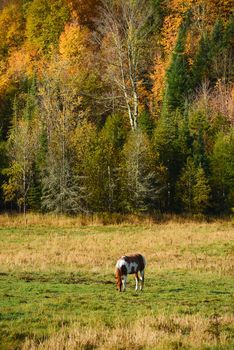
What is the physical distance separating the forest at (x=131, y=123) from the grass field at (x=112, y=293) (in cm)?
1125

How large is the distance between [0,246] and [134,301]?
61.8 ft

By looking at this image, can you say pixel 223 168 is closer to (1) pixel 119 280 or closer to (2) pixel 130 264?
(2) pixel 130 264

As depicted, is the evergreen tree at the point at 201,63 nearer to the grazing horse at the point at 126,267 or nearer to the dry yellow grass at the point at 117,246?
the dry yellow grass at the point at 117,246

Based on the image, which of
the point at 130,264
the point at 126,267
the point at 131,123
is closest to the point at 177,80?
the point at 131,123

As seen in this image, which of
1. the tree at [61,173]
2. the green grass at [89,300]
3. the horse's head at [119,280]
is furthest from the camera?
the tree at [61,173]

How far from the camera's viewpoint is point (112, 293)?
1792cm

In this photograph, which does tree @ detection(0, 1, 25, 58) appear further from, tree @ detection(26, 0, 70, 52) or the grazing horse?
the grazing horse

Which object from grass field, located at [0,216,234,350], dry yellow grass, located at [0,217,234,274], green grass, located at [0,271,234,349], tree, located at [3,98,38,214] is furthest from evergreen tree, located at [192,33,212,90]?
green grass, located at [0,271,234,349]

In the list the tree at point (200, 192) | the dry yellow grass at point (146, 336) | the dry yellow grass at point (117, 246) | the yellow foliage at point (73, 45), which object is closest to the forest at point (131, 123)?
the tree at point (200, 192)

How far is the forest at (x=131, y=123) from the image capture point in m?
50.5

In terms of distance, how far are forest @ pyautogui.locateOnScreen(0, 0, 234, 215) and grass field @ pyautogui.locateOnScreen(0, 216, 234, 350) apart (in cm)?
1125

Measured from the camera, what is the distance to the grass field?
1107 centimetres

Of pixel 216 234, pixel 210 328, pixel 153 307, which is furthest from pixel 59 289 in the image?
pixel 216 234

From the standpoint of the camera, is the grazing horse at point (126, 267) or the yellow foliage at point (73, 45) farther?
the yellow foliage at point (73, 45)
